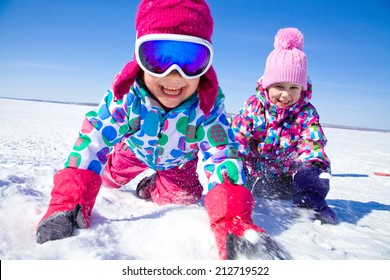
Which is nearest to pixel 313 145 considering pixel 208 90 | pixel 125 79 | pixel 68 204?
pixel 208 90

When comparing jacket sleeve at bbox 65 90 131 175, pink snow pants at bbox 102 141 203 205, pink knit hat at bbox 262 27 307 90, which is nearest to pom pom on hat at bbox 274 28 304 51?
pink knit hat at bbox 262 27 307 90

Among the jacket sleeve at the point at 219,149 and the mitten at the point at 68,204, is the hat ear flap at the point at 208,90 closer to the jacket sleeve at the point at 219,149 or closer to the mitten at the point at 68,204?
the jacket sleeve at the point at 219,149

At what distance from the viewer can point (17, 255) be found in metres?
0.96

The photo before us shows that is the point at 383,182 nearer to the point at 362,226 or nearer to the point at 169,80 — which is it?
the point at 362,226

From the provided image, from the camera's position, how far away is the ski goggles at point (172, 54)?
4.39 ft

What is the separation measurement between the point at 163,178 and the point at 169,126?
0.58m

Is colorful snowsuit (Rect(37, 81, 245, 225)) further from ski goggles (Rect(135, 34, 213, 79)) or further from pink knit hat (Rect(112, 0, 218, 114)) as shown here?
ski goggles (Rect(135, 34, 213, 79))

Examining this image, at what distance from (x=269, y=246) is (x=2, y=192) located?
127 cm

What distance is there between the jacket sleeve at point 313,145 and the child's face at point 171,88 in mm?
1048

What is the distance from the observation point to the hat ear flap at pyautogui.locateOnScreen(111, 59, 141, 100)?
144 cm

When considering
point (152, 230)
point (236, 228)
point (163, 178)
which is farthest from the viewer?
point (163, 178)

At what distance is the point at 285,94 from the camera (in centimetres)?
229

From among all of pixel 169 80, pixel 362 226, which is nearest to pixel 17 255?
pixel 169 80

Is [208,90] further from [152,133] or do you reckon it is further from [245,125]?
[245,125]
